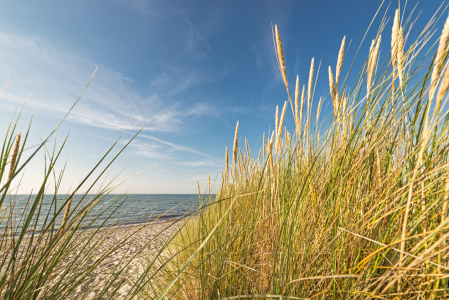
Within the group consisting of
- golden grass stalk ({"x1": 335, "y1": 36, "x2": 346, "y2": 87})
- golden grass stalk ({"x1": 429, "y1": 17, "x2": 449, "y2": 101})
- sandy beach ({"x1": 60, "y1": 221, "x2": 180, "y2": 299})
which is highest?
golden grass stalk ({"x1": 335, "y1": 36, "x2": 346, "y2": 87})

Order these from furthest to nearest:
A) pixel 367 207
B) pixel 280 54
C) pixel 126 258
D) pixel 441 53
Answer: pixel 126 258, pixel 280 54, pixel 367 207, pixel 441 53

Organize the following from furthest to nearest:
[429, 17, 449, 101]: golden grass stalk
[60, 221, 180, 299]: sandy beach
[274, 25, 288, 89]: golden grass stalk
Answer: [274, 25, 288, 89]: golden grass stalk
[60, 221, 180, 299]: sandy beach
[429, 17, 449, 101]: golden grass stalk

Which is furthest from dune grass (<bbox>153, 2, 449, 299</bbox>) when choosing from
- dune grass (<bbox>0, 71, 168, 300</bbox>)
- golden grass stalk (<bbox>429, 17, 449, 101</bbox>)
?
dune grass (<bbox>0, 71, 168, 300</bbox>)

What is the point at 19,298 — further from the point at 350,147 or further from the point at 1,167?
the point at 350,147

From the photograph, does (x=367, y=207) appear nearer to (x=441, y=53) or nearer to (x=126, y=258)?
(x=441, y=53)

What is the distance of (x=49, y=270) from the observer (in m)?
0.83

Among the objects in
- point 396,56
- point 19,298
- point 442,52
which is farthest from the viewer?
point 396,56

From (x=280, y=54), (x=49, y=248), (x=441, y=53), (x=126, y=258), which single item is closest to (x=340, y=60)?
(x=280, y=54)

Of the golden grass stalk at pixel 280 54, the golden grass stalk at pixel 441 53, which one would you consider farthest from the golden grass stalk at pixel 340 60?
the golden grass stalk at pixel 441 53

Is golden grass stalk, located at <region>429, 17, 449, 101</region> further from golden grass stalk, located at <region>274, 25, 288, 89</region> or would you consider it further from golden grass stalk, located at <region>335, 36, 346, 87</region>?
golden grass stalk, located at <region>274, 25, 288, 89</region>

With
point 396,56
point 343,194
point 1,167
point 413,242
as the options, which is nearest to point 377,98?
point 396,56

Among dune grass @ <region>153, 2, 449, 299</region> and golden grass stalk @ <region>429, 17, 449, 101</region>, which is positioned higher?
golden grass stalk @ <region>429, 17, 449, 101</region>

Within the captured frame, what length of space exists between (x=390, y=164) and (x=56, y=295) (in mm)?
1616

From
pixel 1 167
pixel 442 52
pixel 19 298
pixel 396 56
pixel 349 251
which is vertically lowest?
pixel 19 298
